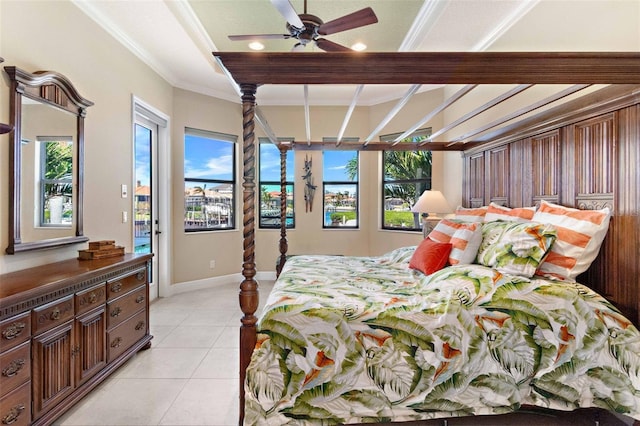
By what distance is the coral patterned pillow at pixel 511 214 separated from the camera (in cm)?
238

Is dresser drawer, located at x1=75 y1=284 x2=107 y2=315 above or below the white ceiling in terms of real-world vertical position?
below

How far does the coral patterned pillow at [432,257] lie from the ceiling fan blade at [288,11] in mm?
1878

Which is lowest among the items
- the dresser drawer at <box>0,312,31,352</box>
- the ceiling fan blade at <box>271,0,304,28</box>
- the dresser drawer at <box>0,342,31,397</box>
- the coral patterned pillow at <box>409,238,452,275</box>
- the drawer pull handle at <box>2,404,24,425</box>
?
the drawer pull handle at <box>2,404,24,425</box>

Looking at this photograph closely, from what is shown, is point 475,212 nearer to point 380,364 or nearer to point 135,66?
point 380,364

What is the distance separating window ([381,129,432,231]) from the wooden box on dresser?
355 centimetres

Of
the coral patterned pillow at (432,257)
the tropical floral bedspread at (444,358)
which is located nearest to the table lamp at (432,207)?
the coral patterned pillow at (432,257)

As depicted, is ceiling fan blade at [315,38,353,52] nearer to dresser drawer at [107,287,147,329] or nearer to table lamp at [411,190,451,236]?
table lamp at [411,190,451,236]

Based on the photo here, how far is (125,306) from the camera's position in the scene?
2500 mm

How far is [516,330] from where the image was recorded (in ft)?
5.38

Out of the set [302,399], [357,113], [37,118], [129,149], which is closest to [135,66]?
[129,149]

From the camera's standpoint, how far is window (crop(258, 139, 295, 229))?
5320 mm

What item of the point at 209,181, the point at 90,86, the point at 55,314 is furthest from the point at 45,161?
the point at 209,181

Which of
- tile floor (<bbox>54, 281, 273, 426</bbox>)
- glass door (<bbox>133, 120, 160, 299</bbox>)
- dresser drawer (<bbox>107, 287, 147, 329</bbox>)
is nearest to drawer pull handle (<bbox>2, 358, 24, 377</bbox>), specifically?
tile floor (<bbox>54, 281, 273, 426</bbox>)

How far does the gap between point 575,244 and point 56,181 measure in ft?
11.7
